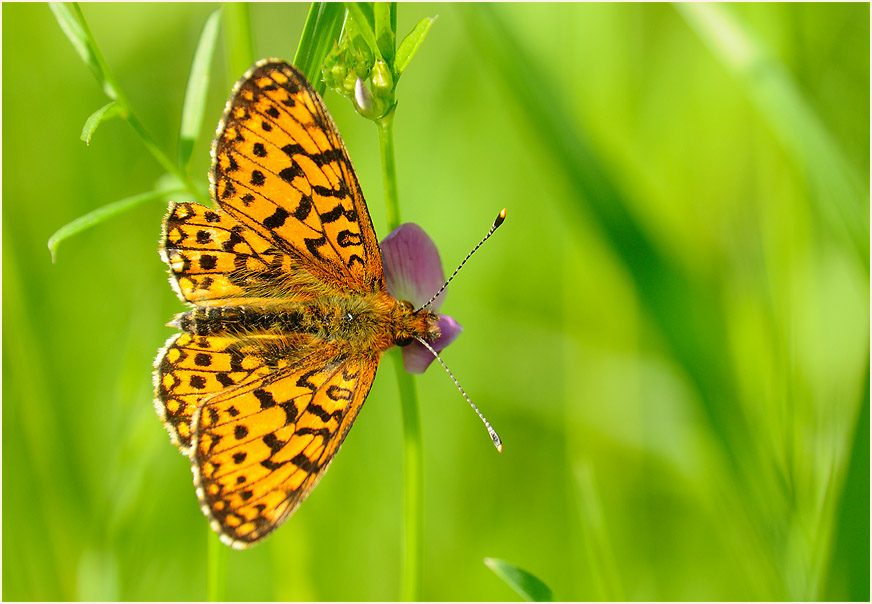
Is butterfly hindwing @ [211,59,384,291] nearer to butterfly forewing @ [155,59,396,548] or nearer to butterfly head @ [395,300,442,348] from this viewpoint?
butterfly forewing @ [155,59,396,548]

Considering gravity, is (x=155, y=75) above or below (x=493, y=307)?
above

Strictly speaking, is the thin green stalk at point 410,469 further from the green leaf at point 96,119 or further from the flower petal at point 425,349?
the green leaf at point 96,119

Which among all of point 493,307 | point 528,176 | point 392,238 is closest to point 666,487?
point 493,307

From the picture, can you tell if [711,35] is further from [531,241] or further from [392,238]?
[531,241]

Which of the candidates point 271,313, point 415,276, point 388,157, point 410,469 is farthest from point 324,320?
point 388,157

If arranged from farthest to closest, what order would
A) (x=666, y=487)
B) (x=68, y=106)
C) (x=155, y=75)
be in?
(x=155, y=75) < (x=68, y=106) < (x=666, y=487)

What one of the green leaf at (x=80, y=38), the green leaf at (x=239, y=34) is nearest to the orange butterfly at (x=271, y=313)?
the green leaf at (x=239, y=34)
